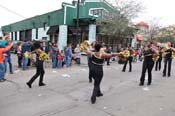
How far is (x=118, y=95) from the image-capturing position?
7.47 metres

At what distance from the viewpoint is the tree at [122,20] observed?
2331 centimetres

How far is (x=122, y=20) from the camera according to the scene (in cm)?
2348

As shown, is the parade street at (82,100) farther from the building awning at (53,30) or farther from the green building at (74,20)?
the building awning at (53,30)

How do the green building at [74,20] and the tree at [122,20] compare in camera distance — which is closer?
the tree at [122,20]

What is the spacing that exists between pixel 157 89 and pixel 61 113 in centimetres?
426

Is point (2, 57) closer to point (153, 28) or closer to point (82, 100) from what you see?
point (82, 100)

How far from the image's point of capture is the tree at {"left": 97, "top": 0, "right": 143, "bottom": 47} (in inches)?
918

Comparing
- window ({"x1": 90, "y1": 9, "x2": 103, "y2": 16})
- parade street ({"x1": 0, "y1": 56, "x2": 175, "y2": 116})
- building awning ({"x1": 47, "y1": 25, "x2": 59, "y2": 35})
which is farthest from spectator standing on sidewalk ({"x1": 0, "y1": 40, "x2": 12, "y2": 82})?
building awning ({"x1": 47, "y1": 25, "x2": 59, "y2": 35})

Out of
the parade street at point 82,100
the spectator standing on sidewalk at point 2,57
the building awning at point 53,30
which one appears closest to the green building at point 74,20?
the building awning at point 53,30

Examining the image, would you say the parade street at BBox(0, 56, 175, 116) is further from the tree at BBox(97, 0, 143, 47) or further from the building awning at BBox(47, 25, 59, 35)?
the building awning at BBox(47, 25, 59, 35)

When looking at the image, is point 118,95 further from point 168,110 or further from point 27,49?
point 27,49

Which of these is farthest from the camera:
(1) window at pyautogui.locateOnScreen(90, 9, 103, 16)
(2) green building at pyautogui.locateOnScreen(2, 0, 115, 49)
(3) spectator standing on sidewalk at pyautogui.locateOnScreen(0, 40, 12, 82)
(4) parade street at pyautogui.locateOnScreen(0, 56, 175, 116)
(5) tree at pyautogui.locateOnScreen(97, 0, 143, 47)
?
(1) window at pyautogui.locateOnScreen(90, 9, 103, 16)

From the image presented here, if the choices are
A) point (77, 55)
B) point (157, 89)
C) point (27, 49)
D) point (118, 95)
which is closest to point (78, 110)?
point (118, 95)

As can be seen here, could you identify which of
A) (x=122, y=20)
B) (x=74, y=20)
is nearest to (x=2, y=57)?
(x=122, y=20)
